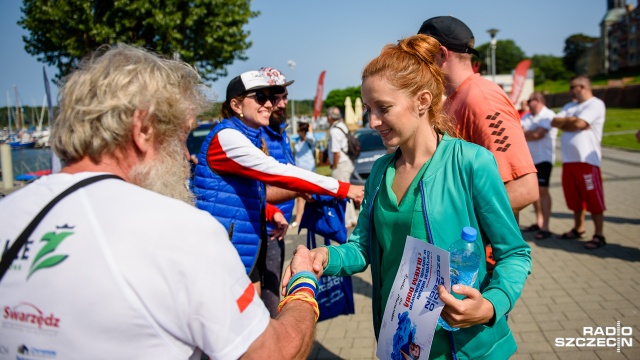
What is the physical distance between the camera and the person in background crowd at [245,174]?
2.91 metres

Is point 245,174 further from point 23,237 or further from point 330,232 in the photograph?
point 23,237

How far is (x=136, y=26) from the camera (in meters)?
16.2

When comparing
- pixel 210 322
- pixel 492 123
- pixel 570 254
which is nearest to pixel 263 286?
pixel 492 123

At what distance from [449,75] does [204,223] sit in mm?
1745

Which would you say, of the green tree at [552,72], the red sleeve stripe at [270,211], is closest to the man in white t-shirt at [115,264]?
the red sleeve stripe at [270,211]

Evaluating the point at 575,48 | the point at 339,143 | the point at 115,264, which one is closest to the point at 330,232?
the point at 115,264

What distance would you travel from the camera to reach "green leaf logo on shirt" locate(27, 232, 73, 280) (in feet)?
3.62

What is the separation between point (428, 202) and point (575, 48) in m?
136

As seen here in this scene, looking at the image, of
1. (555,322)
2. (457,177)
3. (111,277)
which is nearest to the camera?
(111,277)

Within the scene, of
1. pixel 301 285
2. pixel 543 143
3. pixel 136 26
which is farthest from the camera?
pixel 136 26

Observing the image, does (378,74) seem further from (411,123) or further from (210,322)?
(210,322)

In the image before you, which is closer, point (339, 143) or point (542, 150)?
point (542, 150)

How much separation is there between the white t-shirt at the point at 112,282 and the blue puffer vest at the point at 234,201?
5.66 ft

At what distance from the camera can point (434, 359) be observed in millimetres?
1871
